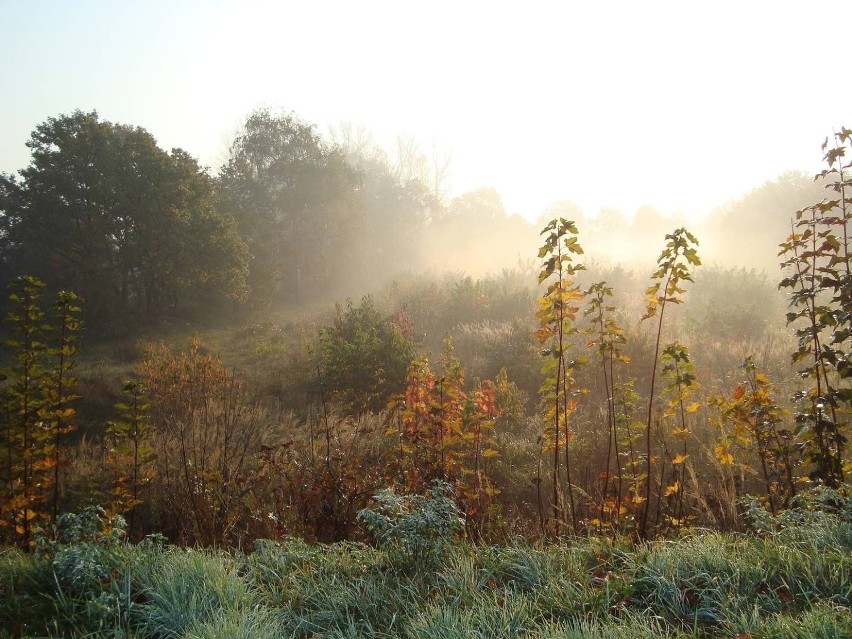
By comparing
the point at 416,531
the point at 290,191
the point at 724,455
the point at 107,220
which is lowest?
the point at 416,531

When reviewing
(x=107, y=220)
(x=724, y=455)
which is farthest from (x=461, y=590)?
(x=107, y=220)

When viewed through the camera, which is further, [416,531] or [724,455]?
[724,455]

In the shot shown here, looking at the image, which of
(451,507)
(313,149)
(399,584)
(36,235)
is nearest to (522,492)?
(451,507)

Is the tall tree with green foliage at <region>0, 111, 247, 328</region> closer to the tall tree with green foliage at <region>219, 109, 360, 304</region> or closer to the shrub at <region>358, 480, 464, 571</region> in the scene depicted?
the tall tree with green foliage at <region>219, 109, 360, 304</region>

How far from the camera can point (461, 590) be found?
307 centimetres

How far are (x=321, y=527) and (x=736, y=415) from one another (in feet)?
10.5

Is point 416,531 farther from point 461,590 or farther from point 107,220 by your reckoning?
point 107,220

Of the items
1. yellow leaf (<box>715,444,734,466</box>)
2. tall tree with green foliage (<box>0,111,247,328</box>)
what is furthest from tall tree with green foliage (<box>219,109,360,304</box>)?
yellow leaf (<box>715,444,734,466</box>)

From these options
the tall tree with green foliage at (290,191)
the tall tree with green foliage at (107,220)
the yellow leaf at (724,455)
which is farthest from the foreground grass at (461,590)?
the tall tree with green foliage at (290,191)

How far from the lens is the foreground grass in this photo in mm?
2645

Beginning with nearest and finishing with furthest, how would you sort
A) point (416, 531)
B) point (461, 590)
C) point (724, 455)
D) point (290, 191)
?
point (461, 590) < point (416, 531) < point (724, 455) < point (290, 191)

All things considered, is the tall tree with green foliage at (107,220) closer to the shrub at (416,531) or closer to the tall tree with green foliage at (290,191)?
the tall tree with green foliage at (290,191)

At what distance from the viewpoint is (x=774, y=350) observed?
1061 centimetres

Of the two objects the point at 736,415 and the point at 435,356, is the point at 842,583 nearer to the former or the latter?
the point at 736,415
